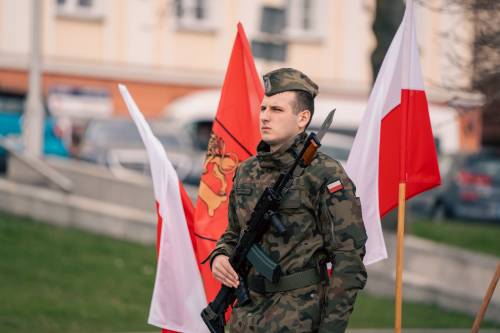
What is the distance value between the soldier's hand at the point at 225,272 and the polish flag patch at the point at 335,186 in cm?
52

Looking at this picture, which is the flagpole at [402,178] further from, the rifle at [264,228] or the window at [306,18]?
the window at [306,18]

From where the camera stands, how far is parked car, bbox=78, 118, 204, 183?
898 inches

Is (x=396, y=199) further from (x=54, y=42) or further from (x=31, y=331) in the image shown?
(x=54, y=42)

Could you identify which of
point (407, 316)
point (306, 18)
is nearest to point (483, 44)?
point (407, 316)

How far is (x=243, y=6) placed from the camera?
37312 millimetres

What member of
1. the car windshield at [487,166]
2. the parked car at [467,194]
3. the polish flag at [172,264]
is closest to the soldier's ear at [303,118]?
the polish flag at [172,264]

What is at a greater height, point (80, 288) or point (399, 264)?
point (399, 264)

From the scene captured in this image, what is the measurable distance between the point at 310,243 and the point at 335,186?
0.82ft

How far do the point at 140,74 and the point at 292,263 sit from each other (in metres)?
31.2

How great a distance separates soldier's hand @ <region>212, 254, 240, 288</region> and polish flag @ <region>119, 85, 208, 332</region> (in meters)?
1.23

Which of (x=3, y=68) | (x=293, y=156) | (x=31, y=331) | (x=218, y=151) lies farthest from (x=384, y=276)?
(x=3, y=68)

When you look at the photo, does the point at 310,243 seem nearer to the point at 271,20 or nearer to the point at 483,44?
the point at 483,44

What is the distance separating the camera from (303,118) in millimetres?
5336

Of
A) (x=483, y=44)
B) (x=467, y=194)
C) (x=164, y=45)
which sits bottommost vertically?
(x=467, y=194)
